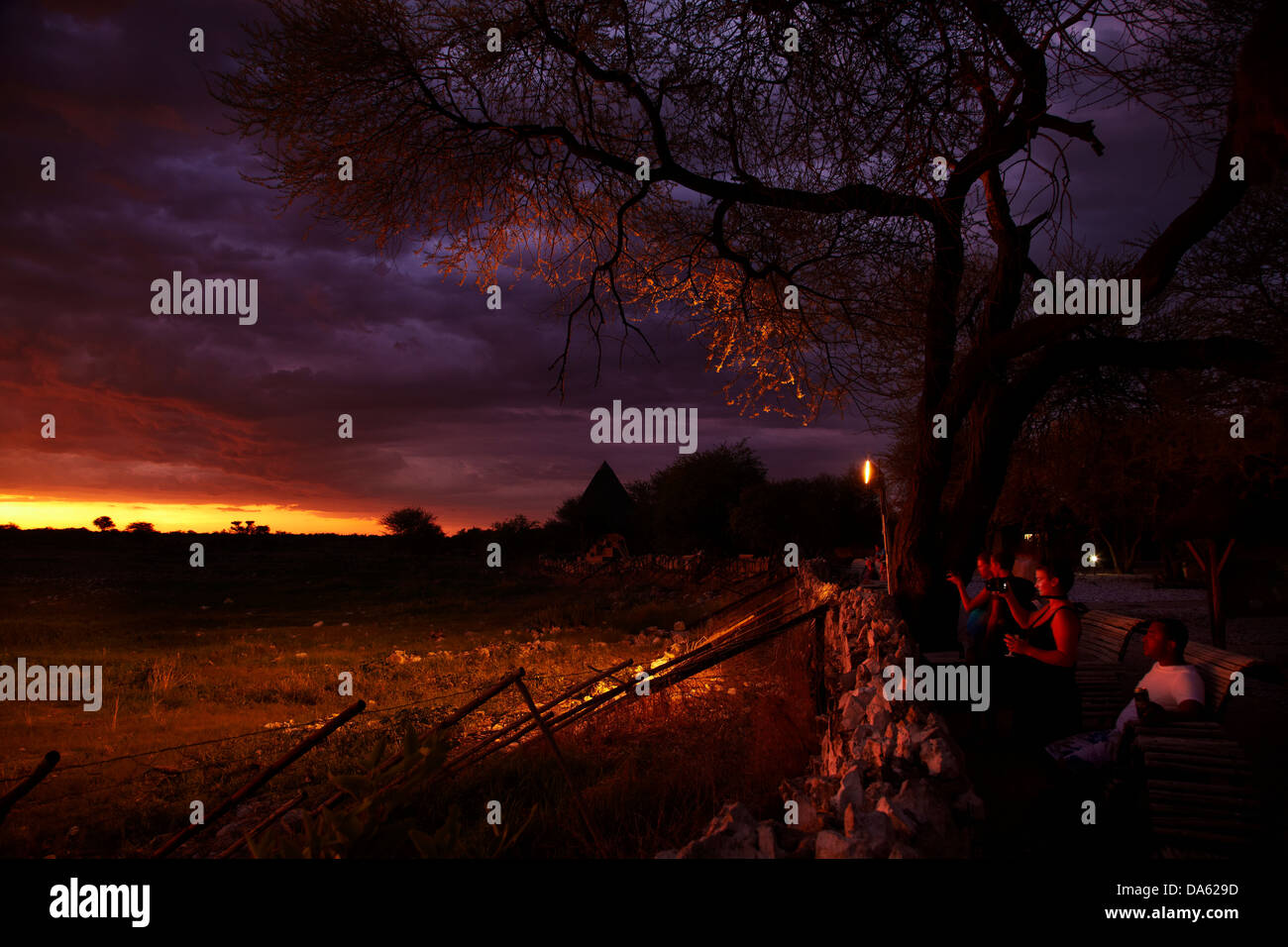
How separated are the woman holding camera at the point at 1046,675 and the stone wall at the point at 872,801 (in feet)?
5.75

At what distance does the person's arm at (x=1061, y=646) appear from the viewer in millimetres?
5633

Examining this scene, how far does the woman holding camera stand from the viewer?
5.77m

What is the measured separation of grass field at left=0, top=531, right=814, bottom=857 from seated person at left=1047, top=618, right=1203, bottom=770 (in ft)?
6.12

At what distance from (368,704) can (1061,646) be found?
9373mm

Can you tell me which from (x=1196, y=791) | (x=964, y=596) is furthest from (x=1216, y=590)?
(x=1196, y=791)

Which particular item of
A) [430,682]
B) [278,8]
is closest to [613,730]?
[430,682]

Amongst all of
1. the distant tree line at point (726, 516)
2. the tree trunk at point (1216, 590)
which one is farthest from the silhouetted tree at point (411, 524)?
the tree trunk at point (1216, 590)

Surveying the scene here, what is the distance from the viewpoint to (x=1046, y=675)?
5.86m

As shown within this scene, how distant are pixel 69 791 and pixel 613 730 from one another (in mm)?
5266

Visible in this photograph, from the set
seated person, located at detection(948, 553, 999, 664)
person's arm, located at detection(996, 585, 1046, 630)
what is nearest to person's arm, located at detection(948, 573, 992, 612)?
seated person, located at detection(948, 553, 999, 664)

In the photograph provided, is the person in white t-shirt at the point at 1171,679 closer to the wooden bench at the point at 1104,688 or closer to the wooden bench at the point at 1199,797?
the wooden bench at the point at 1199,797

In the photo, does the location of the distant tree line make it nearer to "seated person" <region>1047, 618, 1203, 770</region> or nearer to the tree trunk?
the tree trunk

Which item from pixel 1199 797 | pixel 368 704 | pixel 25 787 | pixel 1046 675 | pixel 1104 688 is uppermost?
pixel 25 787

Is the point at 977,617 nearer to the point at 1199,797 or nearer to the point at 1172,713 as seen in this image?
the point at 1172,713
